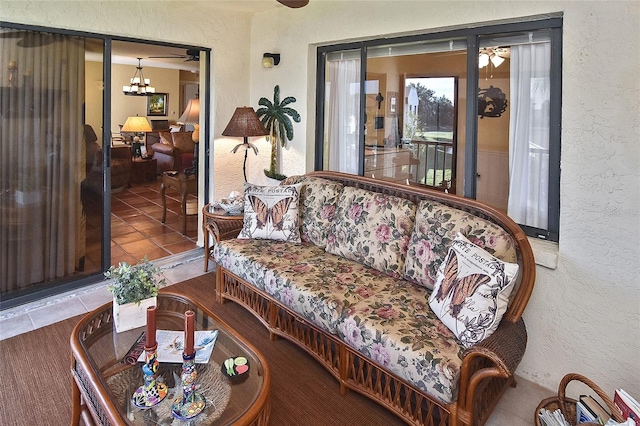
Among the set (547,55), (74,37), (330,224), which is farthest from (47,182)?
(547,55)

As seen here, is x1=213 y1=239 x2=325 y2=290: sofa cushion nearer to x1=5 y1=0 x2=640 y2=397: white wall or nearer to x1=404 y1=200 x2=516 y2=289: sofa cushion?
x1=404 y1=200 x2=516 y2=289: sofa cushion

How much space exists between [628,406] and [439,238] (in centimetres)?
111

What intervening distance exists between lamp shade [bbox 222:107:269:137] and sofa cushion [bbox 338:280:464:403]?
2104 millimetres

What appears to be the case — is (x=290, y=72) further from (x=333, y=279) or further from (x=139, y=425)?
(x=139, y=425)

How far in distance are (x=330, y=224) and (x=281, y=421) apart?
144 centimetres

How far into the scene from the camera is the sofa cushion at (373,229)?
2651 mm

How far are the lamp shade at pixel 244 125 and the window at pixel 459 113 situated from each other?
1.94ft

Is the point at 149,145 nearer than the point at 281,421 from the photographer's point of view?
No

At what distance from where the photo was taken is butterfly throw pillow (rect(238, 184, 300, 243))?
317cm

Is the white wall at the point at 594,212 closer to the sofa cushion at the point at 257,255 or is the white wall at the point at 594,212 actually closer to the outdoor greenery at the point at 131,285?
the sofa cushion at the point at 257,255

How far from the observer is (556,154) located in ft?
7.86

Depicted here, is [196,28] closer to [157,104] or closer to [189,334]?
[189,334]

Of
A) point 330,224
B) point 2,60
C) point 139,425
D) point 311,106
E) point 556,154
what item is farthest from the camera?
point 311,106

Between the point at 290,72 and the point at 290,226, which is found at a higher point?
the point at 290,72
